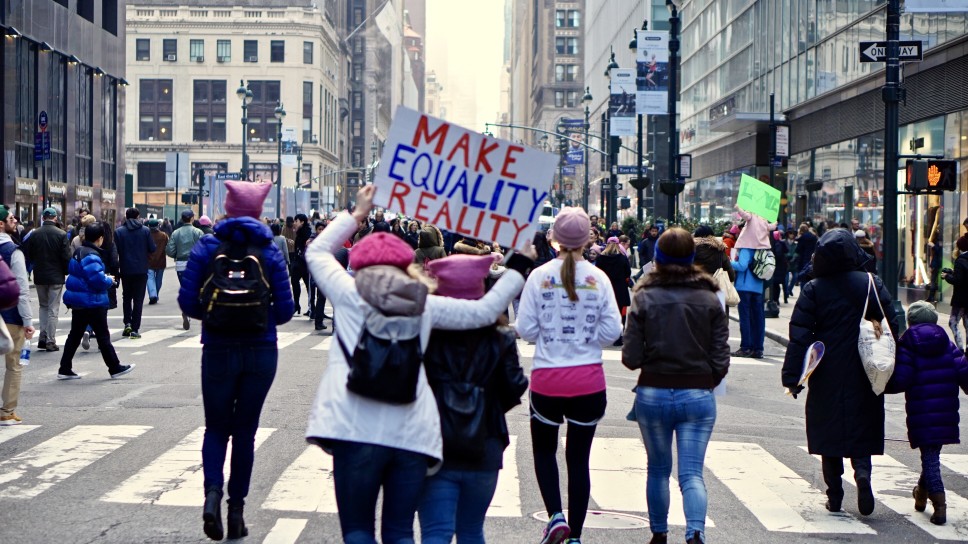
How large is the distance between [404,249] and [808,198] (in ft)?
116

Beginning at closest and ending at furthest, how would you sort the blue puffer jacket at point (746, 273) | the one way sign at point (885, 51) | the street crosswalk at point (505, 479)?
the street crosswalk at point (505, 479)
the blue puffer jacket at point (746, 273)
the one way sign at point (885, 51)

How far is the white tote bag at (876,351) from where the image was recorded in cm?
784

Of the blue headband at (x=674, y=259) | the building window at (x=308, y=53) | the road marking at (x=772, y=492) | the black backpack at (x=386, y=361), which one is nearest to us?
the black backpack at (x=386, y=361)

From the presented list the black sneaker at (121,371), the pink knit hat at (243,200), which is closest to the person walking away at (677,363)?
the pink knit hat at (243,200)

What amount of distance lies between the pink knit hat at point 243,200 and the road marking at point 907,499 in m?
4.44

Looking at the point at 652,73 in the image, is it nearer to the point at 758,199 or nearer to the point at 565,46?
the point at 758,199

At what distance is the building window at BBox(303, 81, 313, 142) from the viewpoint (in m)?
118

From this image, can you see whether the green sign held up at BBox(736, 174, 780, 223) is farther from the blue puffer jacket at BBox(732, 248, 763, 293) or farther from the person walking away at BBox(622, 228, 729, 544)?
the person walking away at BBox(622, 228, 729, 544)

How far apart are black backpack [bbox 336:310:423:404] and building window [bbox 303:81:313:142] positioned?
114 m

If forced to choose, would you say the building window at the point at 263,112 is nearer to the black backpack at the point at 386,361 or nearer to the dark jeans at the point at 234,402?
the dark jeans at the point at 234,402

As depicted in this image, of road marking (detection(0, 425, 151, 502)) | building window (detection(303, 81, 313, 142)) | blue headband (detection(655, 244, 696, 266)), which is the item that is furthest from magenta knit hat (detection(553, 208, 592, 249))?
building window (detection(303, 81, 313, 142))

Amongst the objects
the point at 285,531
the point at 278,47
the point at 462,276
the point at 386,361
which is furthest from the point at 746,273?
the point at 278,47

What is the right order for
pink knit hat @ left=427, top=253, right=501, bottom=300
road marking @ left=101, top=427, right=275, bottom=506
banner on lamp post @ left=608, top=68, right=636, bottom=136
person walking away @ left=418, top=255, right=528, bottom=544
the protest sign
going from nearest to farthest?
1. person walking away @ left=418, top=255, right=528, bottom=544
2. pink knit hat @ left=427, top=253, right=501, bottom=300
3. the protest sign
4. road marking @ left=101, top=427, right=275, bottom=506
5. banner on lamp post @ left=608, top=68, right=636, bottom=136

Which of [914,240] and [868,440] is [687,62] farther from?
[868,440]
